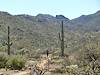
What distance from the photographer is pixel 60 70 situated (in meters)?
22.7

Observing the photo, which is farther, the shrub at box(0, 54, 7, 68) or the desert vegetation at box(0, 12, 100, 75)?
the shrub at box(0, 54, 7, 68)

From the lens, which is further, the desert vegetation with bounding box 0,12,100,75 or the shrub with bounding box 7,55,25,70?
the shrub with bounding box 7,55,25,70

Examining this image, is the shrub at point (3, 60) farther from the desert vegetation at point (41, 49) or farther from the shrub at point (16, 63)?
the shrub at point (16, 63)

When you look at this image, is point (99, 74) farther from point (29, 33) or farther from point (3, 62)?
point (29, 33)

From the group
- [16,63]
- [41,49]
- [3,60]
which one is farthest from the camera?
[41,49]

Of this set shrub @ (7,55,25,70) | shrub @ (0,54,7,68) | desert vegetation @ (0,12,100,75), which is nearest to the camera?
desert vegetation @ (0,12,100,75)

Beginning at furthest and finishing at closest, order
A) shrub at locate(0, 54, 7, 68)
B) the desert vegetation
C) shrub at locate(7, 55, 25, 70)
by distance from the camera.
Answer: shrub at locate(0, 54, 7, 68) < shrub at locate(7, 55, 25, 70) < the desert vegetation

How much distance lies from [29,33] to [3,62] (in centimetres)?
5148

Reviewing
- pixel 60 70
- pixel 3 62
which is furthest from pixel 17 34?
pixel 60 70

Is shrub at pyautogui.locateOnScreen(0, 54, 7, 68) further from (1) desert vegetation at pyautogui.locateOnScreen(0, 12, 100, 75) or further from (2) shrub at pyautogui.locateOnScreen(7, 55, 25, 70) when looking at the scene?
(2) shrub at pyautogui.locateOnScreen(7, 55, 25, 70)

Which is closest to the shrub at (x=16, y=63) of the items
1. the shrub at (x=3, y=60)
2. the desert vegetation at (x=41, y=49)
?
the desert vegetation at (x=41, y=49)

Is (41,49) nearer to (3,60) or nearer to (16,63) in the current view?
(3,60)

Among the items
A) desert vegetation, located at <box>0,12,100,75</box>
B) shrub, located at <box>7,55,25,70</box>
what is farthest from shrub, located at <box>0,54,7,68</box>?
shrub, located at <box>7,55,25,70</box>

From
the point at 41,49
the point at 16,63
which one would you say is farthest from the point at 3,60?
the point at 41,49
